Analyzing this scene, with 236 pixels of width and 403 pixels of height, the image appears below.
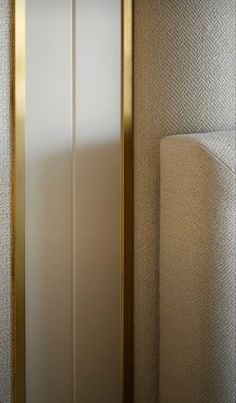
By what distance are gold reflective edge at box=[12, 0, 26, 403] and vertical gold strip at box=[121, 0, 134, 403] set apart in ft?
0.49

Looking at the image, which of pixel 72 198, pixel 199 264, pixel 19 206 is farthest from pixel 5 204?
pixel 199 264

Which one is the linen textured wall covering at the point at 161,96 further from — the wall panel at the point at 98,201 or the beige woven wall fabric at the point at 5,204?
the beige woven wall fabric at the point at 5,204

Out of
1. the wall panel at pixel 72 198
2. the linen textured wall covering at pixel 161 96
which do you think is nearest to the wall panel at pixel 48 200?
the wall panel at pixel 72 198

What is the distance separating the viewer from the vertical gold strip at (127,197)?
806 millimetres

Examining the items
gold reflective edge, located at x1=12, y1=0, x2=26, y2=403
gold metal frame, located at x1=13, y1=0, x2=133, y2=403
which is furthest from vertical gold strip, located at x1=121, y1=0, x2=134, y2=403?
gold reflective edge, located at x1=12, y1=0, x2=26, y2=403

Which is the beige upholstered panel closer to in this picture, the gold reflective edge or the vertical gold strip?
the vertical gold strip

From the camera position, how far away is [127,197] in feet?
2.72

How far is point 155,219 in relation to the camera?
84 cm

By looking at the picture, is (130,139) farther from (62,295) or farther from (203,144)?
(62,295)

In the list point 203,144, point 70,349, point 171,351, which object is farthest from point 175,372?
point 203,144

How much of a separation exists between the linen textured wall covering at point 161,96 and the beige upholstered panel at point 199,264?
35 mm

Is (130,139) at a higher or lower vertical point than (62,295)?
higher

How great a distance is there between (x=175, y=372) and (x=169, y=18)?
508 mm

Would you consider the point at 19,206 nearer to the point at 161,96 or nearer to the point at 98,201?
the point at 98,201
